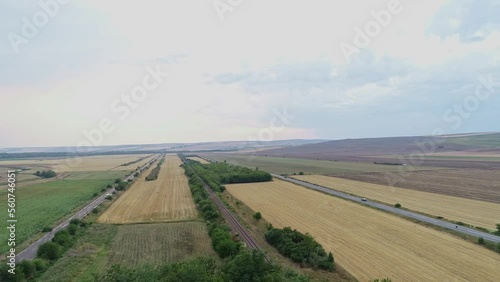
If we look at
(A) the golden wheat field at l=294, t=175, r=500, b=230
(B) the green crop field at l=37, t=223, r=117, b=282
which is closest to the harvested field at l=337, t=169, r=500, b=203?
(A) the golden wheat field at l=294, t=175, r=500, b=230

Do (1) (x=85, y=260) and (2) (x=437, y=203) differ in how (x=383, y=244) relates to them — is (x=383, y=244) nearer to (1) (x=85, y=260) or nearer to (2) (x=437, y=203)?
(2) (x=437, y=203)

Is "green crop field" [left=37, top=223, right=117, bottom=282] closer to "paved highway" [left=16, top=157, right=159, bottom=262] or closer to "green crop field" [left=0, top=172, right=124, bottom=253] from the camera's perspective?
"paved highway" [left=16, top=157, right=159, bottom=262]

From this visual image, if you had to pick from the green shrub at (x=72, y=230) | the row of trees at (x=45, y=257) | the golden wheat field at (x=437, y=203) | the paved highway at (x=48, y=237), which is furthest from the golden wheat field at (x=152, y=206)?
the golden wheat field at (x=437, y=203)

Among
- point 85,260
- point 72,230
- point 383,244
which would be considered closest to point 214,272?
point 85,260

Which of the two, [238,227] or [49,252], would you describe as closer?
[49,252]

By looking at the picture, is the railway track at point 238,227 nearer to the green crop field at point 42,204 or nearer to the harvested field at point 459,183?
→ the green crop field at point 42,204
